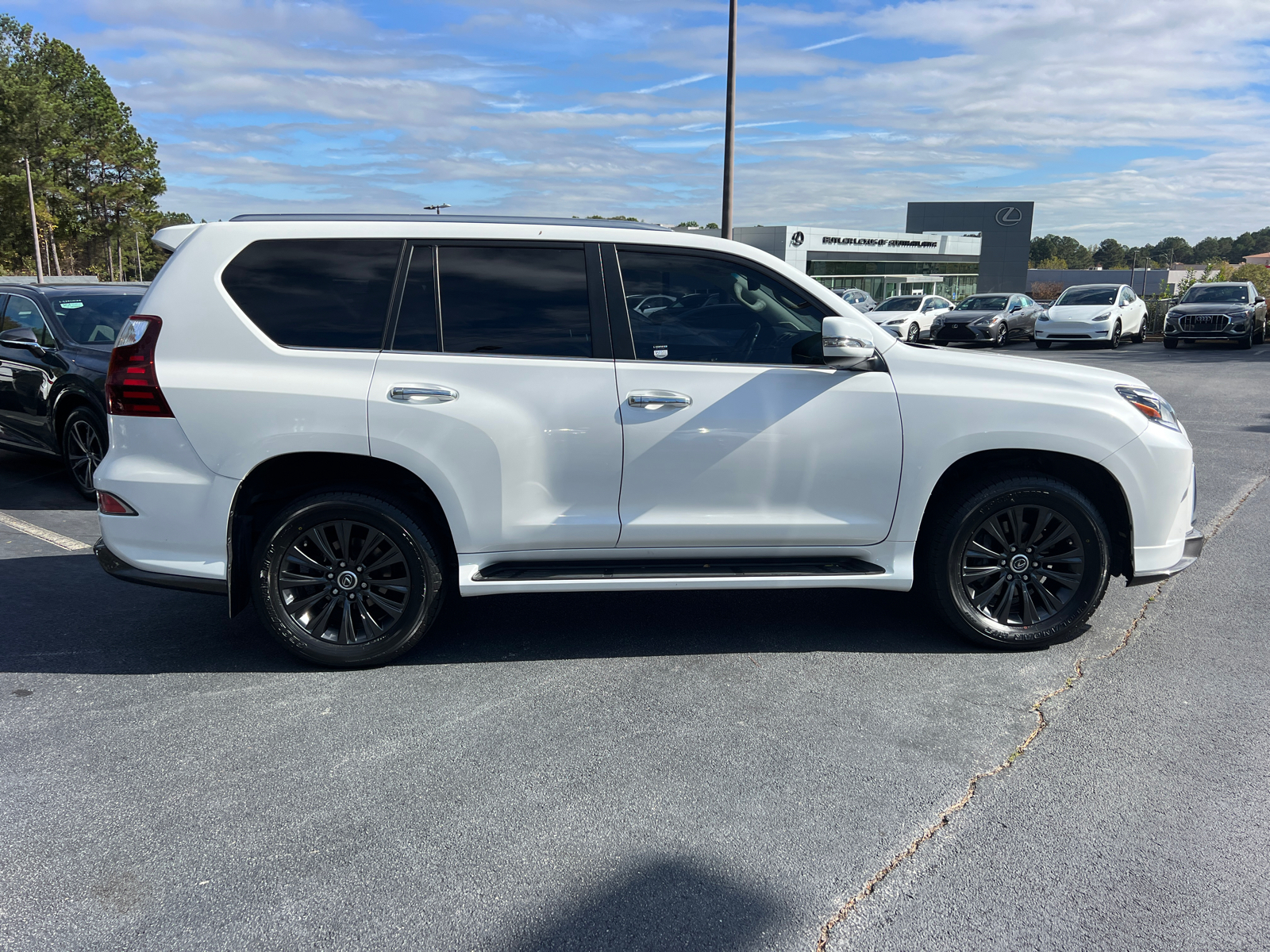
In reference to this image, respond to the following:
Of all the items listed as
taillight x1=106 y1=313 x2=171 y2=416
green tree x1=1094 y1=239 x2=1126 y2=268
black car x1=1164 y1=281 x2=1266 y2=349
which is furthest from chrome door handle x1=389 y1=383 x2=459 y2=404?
green tree x1=1094 y1=239 x2=1126 y2=268

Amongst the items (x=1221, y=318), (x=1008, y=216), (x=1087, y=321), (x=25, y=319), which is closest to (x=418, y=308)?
(x=25, y=319)

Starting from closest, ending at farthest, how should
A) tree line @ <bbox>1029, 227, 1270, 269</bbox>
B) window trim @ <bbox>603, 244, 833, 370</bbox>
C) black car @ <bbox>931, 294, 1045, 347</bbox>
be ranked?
window trim @ <bbox>603, 244, 833, 370</bbox> < black car @ <bbox>931, 294, 1045, 347</bbox> < tree line @ <bbox>1029, 227, 1270, 269</bbox>

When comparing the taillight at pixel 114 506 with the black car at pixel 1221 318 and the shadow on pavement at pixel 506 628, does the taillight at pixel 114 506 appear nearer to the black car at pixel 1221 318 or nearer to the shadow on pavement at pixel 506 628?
the shadow on pavement at pixel 506 628

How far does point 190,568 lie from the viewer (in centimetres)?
407

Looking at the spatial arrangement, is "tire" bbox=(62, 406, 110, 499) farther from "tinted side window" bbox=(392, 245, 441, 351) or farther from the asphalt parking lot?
"tinted side window" bbox=(392, 245, 441, 351)

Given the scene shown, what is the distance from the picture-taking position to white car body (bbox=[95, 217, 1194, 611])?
402 cm

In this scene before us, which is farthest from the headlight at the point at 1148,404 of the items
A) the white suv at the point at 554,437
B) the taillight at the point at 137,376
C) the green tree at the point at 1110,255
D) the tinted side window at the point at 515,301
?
the green tree at the point at 1110,255

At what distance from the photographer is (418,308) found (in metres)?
4.15

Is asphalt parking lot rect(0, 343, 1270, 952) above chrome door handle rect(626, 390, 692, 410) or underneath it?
underneath

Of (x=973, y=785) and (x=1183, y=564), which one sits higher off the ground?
(x=1183, y=564)

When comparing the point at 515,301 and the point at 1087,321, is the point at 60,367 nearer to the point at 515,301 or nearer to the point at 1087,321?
the point at 515,301

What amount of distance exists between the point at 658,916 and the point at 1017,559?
2.64m

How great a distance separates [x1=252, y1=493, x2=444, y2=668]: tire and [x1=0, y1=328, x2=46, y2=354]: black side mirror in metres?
5.15

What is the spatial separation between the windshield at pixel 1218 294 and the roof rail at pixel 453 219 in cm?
2398
